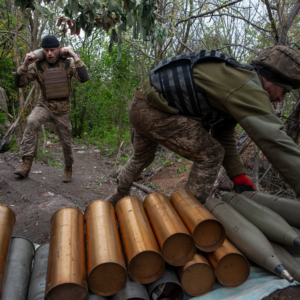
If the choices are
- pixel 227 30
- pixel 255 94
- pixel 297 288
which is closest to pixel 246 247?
pixel 297 288

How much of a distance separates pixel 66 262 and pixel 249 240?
113 cm

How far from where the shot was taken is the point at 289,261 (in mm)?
1821

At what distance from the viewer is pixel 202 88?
2.01 meters

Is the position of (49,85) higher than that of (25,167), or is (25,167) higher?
(49,85)

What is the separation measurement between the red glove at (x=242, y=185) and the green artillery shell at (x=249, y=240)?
578 mm

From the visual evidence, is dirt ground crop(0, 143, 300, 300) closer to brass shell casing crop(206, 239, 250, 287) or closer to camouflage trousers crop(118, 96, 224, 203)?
brass shell casing crop(206, 239, 250, 287)

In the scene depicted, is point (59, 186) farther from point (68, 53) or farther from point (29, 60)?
point (68, 53)

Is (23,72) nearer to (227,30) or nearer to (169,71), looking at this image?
(169,71)

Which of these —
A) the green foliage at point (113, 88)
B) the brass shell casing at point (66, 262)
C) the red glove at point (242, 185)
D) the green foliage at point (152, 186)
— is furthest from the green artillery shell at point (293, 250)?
the green foliage at point (113, 88)

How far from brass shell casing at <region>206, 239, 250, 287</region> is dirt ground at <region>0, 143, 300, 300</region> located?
0.64 ft

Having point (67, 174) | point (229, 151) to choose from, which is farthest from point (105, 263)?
point (67, 174)

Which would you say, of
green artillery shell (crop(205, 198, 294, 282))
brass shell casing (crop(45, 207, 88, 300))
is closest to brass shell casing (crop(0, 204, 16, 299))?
brass shell casing (crop(45, 207, 88, 300))

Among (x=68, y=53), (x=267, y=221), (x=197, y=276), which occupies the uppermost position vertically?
(x=68, y=53)

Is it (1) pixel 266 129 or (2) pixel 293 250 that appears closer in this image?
(1) pixel 266 129
